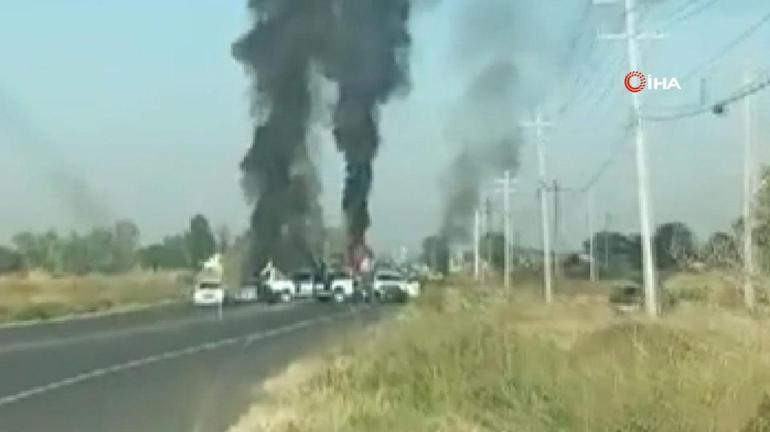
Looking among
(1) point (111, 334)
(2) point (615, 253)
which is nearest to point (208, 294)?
(1) point (111, 334)

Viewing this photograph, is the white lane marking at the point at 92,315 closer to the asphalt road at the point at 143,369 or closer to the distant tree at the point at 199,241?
the asphalt road at the point at 143,369

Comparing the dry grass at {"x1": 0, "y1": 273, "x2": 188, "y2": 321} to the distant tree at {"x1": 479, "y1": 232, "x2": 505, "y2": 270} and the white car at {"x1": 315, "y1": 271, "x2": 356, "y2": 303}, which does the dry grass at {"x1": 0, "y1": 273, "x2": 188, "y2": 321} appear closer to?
the white car at {"x1": 315, "y1": 271, "x2": 356, "y2": 303}

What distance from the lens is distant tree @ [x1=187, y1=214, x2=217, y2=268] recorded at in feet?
529

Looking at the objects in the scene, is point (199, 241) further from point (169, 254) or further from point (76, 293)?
point (76, 293)

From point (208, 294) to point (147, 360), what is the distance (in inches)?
1957

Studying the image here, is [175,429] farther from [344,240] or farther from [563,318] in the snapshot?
[344,240]

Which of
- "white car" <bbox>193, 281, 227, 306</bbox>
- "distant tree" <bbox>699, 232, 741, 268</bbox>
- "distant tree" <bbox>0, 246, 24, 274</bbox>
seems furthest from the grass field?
"distant tree" <bbox>0, 246, 24, 274</bbox>

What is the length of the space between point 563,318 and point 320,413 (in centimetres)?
2664

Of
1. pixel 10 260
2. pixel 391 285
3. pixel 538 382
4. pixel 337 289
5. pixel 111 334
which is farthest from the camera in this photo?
pixel 10 260

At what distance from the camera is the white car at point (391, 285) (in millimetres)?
89688

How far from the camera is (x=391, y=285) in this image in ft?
305

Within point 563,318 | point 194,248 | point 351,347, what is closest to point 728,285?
point 351,347

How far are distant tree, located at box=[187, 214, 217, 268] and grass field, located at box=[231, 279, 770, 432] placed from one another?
13115 cm

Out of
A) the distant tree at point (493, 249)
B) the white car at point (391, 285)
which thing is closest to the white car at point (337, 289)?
the white car at point (391, 285)
